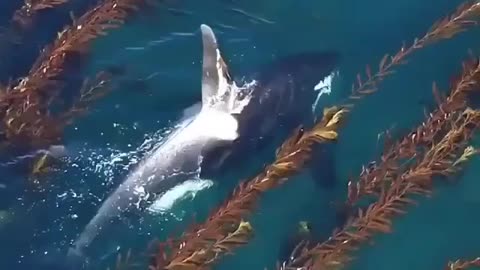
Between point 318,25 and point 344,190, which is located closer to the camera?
point 344,190

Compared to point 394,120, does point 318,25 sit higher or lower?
higher

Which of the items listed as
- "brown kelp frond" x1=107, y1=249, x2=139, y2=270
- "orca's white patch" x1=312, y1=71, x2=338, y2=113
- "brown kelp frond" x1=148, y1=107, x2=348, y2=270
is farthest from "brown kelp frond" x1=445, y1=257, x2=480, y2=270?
"brown kelp frond" x1=107, y1=249, x2=139, y2=270

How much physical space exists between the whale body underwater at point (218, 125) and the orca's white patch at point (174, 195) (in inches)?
1.6

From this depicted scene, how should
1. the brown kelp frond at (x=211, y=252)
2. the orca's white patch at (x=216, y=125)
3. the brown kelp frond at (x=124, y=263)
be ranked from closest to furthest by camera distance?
the brown kelp frond at (x=211, y=252)
the brown kelp frond at (x=124, y=263)
the orca's white patch at (x=216, y=125)

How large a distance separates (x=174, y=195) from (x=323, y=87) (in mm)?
1341

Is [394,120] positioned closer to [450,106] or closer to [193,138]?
[450,106]

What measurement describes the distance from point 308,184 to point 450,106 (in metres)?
1.08

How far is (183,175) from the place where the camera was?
5.09 meters

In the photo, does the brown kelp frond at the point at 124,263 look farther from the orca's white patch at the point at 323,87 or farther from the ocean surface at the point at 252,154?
the orca's white patch at the point at 323,87

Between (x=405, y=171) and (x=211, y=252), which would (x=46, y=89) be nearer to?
(x=211, y=252)

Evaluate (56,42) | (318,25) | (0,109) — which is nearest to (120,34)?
(56,42)

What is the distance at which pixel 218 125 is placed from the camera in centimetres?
516

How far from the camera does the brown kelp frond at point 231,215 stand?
14.7 ft

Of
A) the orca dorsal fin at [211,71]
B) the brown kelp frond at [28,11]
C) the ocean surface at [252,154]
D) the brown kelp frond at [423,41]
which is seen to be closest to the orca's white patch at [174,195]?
the ocean surface at [252,154]
